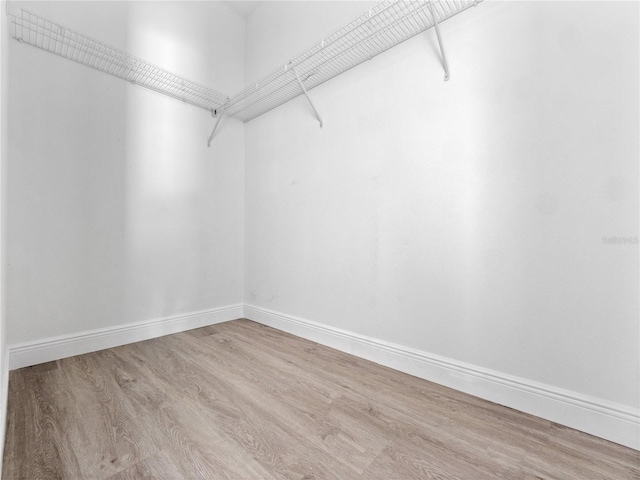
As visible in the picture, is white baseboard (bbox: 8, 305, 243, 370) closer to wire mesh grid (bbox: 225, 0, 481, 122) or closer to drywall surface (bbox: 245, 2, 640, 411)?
drywall surface (bbox: 245, 2, 640, 411)

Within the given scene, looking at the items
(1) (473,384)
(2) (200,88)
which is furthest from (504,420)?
(2) (200,88)

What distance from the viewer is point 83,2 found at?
171cm

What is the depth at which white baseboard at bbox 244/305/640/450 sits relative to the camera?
975mm

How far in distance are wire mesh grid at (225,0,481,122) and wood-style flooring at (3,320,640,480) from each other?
1.72m

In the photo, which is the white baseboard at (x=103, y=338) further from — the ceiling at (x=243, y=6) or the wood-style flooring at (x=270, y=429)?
the ceiling at (x=243, y=6)

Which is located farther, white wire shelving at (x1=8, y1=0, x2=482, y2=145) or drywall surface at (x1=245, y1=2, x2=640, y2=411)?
white wire shelving at (x1=8, y1=0, x2=482, y2=145)

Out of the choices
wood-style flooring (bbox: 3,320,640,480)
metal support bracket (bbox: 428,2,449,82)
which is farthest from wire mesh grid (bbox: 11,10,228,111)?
wood-style flooring (bbox: 3,320,640,480)

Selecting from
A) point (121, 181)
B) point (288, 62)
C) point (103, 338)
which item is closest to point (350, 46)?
point (288, 62)

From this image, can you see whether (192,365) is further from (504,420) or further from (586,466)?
(586,466)

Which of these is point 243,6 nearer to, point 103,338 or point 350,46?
point 350,46

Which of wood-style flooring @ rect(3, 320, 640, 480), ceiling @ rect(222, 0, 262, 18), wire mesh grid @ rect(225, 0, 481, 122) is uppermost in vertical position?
ceiling @ rect(222, 0, 262, 18)

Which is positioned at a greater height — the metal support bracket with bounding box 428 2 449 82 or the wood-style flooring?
the metal support bracket with bounding box 428 2 449 82

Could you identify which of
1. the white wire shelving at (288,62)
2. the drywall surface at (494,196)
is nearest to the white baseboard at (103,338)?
the drywall surface at (494,196)

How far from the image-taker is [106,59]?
67.7 inches
